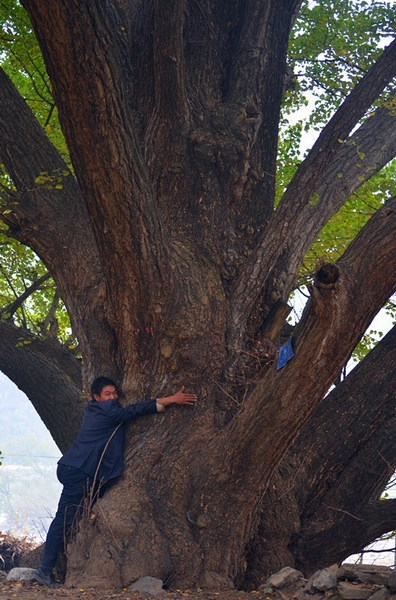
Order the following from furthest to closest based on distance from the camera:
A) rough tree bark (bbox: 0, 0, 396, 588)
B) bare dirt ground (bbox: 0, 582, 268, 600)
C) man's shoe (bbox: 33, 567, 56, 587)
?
man's shoe (bbox: 33, 567, 56, 587), rough tree bark (bbox: 0, 0, 396, 588), bare dirt ground (bbox: 0, 582, 268, 600)

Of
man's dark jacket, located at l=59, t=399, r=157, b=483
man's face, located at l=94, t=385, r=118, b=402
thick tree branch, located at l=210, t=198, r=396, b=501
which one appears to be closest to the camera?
thick tree branch, located at l=210, t=198, r=396, b=501

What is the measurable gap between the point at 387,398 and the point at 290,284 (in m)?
1.46

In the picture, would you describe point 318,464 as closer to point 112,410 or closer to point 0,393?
point 112,410

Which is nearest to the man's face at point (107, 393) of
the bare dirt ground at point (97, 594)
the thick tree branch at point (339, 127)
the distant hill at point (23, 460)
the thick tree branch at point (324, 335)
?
the thick tree branch at point (324, 335)

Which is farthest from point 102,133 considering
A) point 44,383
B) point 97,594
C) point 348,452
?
point 44,383

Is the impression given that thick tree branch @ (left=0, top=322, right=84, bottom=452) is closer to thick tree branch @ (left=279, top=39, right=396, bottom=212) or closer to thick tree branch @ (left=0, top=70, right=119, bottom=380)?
thick tree branch @ (left=0, top=70, right=119, bottom=380)

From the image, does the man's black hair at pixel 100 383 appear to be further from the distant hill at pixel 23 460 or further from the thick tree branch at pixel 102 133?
the distant hill at pixel 23 460

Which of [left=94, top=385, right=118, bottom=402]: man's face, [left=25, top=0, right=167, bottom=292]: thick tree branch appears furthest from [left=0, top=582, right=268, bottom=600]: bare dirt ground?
[left=25, top=0, right=167, bottom=292]: thick tree branch

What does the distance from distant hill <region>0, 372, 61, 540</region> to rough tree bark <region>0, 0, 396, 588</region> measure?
176 feet

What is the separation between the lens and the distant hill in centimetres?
8019

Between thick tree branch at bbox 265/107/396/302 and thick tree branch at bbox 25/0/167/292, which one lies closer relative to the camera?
thick tree branch at bbox 25/0/167/292

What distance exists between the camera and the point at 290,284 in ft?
22.9

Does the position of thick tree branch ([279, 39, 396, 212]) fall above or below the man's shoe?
above

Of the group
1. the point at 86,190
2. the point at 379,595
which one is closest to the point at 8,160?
the point at 86,190
